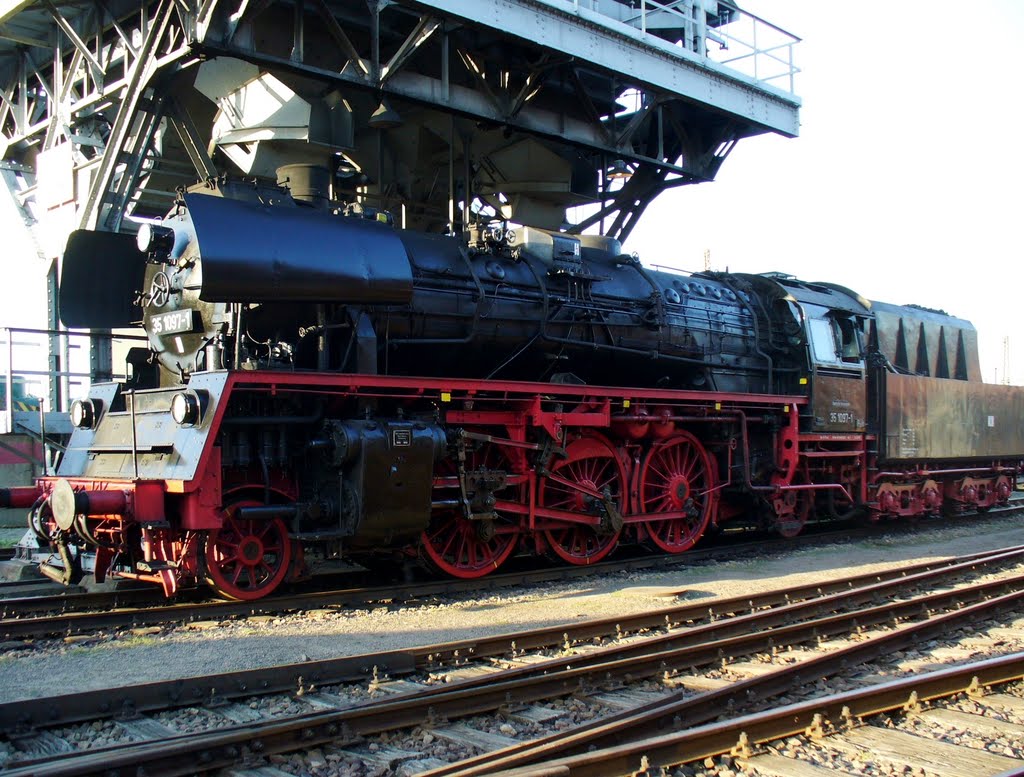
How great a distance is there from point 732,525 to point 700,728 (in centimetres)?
972

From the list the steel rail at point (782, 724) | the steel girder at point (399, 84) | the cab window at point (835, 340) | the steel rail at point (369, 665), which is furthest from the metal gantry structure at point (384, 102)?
the steel rail at point (782, 724)

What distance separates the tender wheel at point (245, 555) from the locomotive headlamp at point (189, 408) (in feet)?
2.67

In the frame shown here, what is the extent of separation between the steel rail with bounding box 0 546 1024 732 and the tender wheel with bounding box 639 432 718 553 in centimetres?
284

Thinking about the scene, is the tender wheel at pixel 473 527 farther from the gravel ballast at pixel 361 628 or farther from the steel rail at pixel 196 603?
the gravel ballast at pixel 361 628

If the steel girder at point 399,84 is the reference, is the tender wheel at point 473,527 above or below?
below

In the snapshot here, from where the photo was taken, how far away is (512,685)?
5.21m

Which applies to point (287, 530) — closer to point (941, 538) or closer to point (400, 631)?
point (400, 631)

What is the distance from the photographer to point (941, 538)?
14.1m

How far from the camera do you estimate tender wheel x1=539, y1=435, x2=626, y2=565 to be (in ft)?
33.6

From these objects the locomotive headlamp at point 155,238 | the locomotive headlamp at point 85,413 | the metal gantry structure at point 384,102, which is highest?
the metal gantry structure at point 384,102

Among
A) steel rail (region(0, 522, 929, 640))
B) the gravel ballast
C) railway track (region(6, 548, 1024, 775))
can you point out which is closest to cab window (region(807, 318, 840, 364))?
the gravel ballast

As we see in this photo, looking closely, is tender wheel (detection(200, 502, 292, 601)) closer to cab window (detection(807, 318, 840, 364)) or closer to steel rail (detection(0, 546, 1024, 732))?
steel rail (detection(0, 546, 1024, 732))

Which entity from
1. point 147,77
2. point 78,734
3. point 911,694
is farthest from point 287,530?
point 147,77

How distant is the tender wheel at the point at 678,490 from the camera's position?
11.4m
